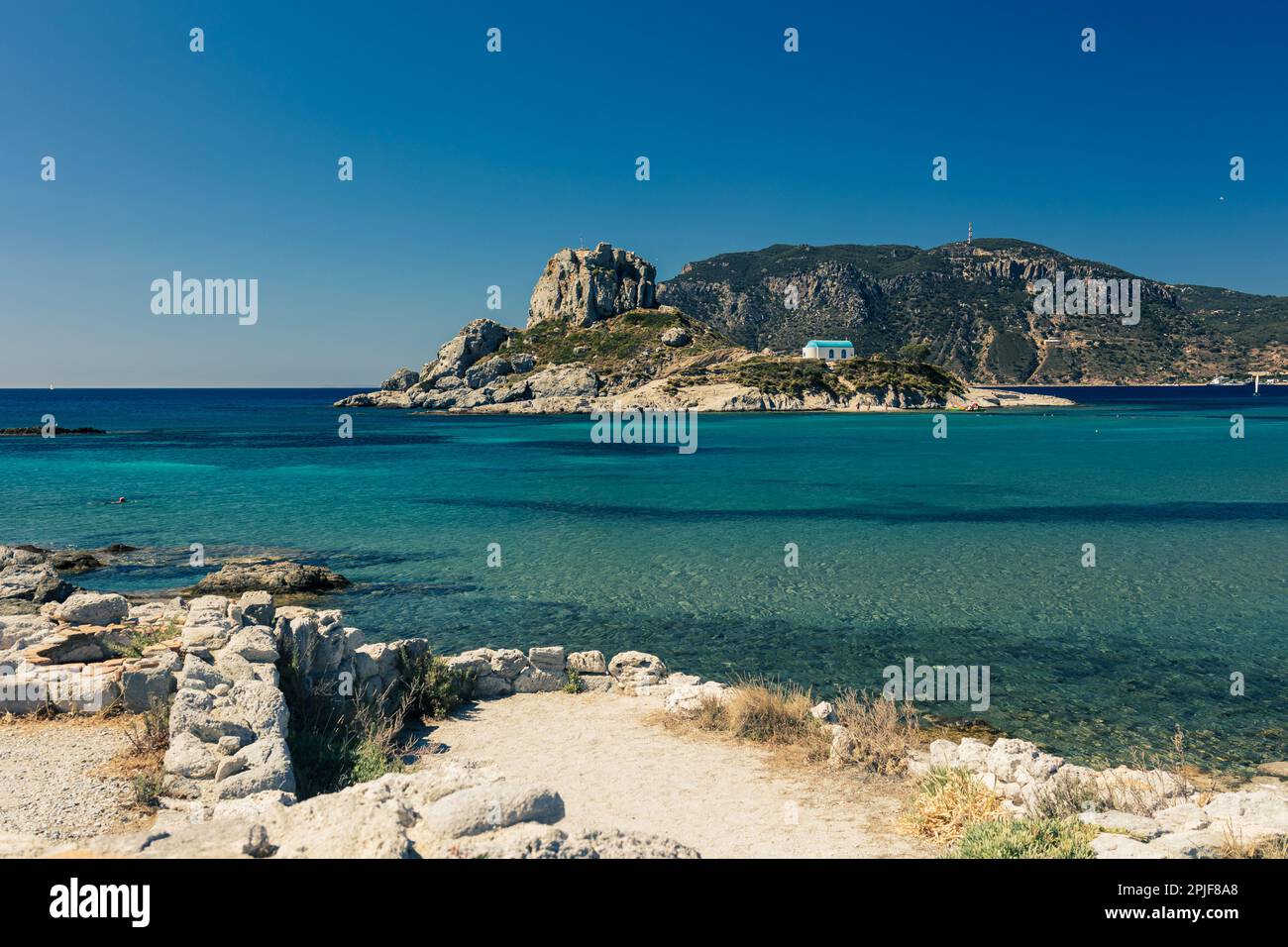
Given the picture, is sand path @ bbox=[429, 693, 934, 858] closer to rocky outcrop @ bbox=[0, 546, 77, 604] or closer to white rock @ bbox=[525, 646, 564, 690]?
white rock @ bbox=[525, 646, 564, 690]

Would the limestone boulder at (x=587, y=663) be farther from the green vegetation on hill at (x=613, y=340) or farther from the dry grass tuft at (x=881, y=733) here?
the green vegetation on hill at (x=613, y=340)

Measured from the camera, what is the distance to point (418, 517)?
1225 inches

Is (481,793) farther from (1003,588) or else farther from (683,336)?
(683,336)

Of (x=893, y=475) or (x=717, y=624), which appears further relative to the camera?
(x=893, y=475)

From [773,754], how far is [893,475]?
121ft

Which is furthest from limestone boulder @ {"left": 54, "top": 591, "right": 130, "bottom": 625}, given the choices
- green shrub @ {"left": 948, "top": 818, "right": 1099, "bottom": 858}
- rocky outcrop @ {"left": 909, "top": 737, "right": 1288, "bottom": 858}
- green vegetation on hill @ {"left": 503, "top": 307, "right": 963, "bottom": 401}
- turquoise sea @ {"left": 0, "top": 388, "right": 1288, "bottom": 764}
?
green vegetation on hill @ {"left": 503, "top": 307, "right": 963, "bottom": 401}

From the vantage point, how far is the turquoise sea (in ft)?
44.8

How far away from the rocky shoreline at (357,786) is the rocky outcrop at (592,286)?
16253 centimetres

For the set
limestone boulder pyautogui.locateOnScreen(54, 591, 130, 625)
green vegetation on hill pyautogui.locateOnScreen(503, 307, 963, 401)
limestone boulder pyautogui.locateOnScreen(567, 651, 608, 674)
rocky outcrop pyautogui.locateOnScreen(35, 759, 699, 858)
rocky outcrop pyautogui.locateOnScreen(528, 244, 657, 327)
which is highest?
rocky outcrop pyautogui.locateOnScreen(528, 244, 657, 327)

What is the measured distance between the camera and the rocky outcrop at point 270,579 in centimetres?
1920

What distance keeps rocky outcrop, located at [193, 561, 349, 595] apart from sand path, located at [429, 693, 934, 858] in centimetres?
925

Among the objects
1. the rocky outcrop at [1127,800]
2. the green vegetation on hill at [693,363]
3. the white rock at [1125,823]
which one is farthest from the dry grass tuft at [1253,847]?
the green vegetation on hill at [693,363]

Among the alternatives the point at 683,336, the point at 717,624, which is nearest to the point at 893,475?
the point at 717,624

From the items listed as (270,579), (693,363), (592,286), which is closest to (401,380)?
(592,286)
